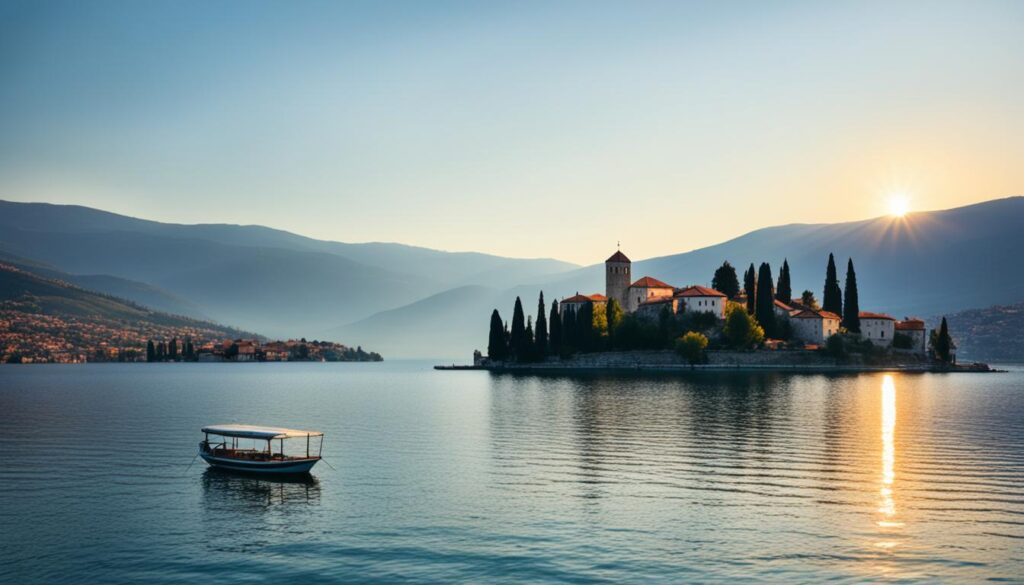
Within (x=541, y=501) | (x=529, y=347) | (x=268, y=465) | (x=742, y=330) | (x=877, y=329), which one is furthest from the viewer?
(x=529, y=347)

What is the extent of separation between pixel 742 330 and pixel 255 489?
136 metres

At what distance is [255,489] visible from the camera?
44969 mm

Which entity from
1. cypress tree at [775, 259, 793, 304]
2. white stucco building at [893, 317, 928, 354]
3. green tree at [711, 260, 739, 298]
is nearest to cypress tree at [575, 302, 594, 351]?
green tree at [711, 260, 739, 298]

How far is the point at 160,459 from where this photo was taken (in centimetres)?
5331

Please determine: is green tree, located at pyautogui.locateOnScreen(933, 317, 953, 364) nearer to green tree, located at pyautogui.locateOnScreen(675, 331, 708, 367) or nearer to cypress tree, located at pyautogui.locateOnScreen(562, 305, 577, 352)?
green tree, located at pyautogui.locateOnScreen(675, 331, 708, 367)

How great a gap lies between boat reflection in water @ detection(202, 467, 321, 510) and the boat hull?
28 centimetres

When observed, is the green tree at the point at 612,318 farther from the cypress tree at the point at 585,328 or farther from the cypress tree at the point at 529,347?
the cypress tree at the point at 529,347

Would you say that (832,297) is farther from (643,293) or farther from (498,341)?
(498,341)

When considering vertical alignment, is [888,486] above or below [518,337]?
below

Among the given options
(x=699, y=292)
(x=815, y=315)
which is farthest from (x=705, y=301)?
(x=815, y=315)

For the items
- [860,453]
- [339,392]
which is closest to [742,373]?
[339,392]

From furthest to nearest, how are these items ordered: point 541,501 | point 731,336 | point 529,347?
point 529,347, point 731,336, point 541,501

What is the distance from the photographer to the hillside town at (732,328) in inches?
6698

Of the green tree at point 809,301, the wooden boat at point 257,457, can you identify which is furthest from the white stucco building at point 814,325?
the wooden boat at point 257,457
